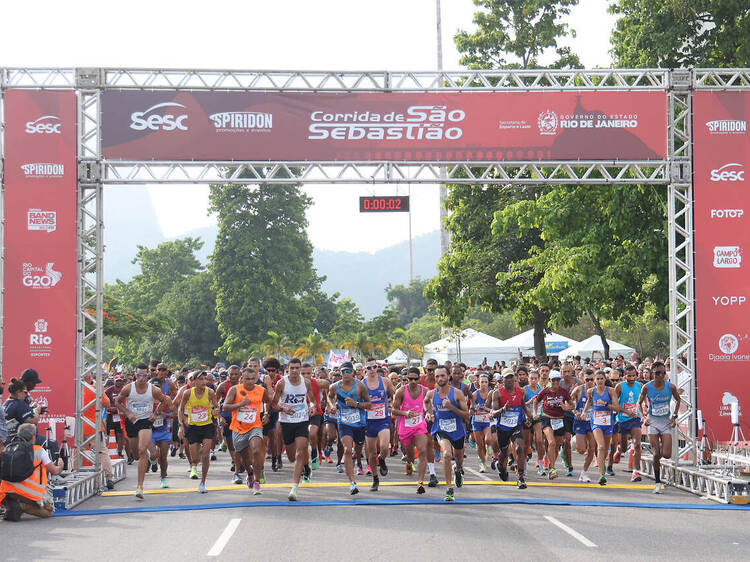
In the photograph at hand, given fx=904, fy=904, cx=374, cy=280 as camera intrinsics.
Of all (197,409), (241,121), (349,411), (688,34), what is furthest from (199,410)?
(688,34)

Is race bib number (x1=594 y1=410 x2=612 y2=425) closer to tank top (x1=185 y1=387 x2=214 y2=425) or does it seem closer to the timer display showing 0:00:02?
the timer display showing 0:00:02

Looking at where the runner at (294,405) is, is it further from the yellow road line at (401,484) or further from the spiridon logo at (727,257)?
the spiridon logo at (727,257)

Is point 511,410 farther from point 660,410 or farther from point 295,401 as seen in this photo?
point 295,401

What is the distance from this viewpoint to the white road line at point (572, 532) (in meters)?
9.45

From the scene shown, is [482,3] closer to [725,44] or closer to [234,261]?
[725,44]

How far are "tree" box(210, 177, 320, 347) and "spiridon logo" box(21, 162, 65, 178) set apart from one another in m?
41.6

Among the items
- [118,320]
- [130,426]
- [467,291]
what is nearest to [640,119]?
[130,426]

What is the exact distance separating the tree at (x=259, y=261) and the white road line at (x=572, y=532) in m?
46.1

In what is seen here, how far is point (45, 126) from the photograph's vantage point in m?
14.7

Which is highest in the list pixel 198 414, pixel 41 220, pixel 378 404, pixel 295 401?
pixel 41 220

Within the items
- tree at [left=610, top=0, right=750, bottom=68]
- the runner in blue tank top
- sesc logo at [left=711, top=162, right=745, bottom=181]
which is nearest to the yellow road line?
the runner in blue tank top

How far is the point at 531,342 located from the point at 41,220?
29.9 metres

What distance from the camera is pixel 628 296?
25609mm

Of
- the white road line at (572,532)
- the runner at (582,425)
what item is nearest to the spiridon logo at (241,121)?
the runner at (582,425)
